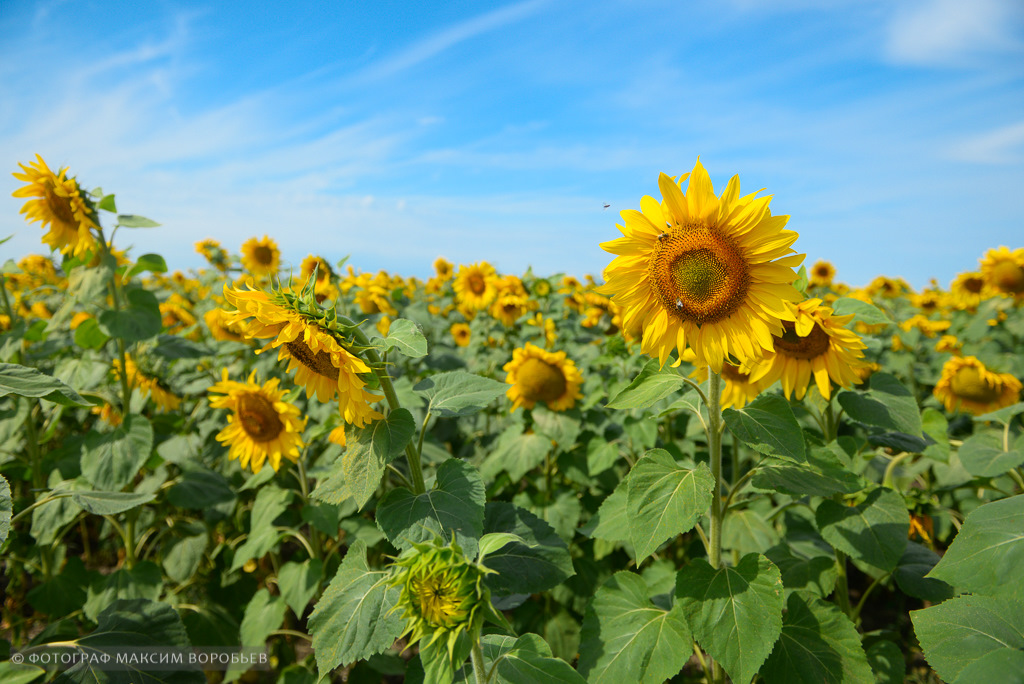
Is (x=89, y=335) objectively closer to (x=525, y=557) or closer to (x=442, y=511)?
(x=442, y=511)

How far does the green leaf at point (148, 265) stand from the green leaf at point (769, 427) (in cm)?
314

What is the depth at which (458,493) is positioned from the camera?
1.69 m

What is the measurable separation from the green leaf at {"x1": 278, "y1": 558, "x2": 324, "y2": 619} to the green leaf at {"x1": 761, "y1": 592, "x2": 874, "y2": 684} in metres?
1.86

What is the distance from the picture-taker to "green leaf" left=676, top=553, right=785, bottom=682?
1.63m

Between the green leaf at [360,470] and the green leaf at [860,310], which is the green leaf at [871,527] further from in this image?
the green leaf at [360,470]

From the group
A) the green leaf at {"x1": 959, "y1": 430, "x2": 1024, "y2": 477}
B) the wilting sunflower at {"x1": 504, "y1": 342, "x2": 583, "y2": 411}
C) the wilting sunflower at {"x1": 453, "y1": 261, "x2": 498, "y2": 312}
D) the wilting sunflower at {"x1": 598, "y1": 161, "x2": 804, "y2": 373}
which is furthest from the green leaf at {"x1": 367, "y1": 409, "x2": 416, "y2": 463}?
the wilting sunflower at {"x1": 453, "y1": 261, "x2": 498, "y2": 312}

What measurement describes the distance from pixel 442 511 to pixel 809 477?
1.17 m

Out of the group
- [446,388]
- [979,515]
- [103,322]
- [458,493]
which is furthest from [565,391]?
[103,322]

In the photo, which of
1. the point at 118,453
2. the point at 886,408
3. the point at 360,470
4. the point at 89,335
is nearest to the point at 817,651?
the point at 886,408

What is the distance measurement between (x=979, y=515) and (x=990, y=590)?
0.71 feet

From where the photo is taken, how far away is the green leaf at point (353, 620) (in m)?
1.56

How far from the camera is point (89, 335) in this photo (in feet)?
10.5

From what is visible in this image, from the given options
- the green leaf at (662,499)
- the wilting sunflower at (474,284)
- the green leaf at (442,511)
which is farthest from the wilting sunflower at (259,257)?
the green leaf at (662,499)

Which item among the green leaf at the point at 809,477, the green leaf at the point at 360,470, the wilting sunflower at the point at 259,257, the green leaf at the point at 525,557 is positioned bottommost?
the green leaf at the point at 525,557
